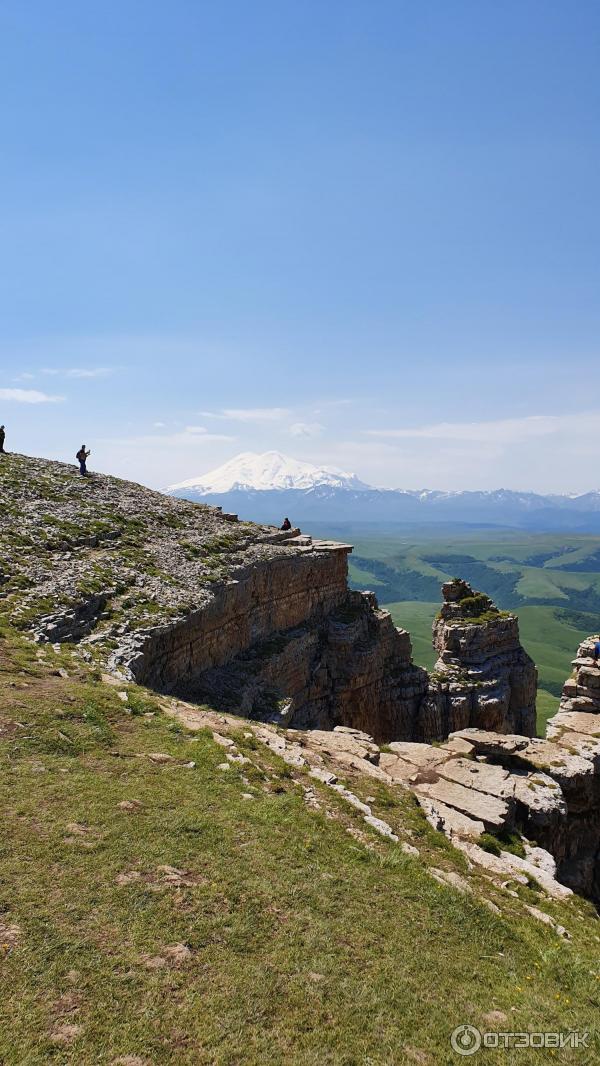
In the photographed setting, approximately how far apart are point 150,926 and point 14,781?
6333 mm

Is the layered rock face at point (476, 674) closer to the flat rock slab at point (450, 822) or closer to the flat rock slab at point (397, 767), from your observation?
the flat rock slab at point (397, 767)

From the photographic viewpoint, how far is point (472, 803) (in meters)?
25.3

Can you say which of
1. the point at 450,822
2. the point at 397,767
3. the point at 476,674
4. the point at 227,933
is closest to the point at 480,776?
the point at 397,767

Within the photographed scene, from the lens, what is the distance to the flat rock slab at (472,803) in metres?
24.0

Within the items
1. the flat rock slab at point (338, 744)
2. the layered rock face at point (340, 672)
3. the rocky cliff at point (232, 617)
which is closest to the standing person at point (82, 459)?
the rocky cliff at point (232, 617)

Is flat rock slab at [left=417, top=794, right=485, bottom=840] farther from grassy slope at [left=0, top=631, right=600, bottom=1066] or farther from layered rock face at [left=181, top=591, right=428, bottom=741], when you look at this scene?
layered rock face at [left=181, top=591, right=428, bottom=741]

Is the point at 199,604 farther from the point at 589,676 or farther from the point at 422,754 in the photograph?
the point at 589,676

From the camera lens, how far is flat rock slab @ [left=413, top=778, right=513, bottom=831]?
24016mm

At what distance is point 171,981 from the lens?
10742 mm

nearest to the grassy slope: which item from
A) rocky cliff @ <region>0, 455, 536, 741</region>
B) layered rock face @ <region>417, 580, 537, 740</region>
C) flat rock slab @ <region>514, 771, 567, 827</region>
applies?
flat rock slab @ <region>514, 771, 567, 827</region>

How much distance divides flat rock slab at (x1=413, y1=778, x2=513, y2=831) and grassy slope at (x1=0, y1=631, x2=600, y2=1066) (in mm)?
5170

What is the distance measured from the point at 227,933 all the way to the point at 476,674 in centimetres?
4743

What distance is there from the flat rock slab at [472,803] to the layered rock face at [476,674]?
26207 millimetres

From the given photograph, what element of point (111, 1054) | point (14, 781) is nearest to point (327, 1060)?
point (111, 1054)
